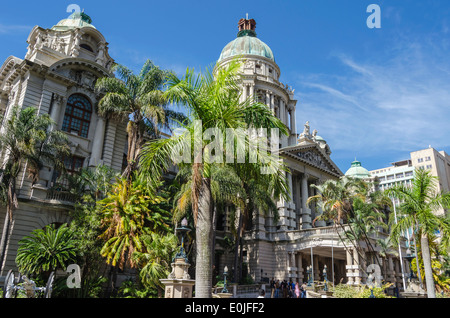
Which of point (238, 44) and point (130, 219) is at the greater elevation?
point (238, 44)

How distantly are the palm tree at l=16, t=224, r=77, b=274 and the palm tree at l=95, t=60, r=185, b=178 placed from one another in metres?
6.41

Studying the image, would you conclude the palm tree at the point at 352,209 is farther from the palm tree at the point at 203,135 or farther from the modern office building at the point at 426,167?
the modern office building at the point at 426,167

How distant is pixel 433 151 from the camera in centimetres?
10006

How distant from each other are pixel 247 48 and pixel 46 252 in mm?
50310

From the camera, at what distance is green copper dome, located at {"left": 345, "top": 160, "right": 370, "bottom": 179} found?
7075 cm

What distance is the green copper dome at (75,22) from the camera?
33844 mm

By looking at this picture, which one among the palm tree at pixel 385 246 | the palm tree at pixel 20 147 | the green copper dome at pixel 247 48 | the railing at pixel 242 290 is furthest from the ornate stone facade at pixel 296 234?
the palm tree at pixel 20 147

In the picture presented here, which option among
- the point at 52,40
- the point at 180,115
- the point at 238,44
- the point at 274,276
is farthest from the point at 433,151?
the point at 52,40

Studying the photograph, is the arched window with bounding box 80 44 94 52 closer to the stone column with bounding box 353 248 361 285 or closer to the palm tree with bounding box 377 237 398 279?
the stone column with bounding box 353 248 361 285

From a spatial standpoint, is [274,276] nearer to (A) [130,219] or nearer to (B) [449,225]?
(A) [130,219]

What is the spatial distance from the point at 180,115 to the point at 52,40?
14.3 meters

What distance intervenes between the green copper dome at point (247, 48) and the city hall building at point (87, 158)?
75.2 ft

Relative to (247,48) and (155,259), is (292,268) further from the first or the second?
(247,48)

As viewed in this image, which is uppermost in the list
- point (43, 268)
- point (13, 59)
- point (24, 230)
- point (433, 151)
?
point (433, 151)
